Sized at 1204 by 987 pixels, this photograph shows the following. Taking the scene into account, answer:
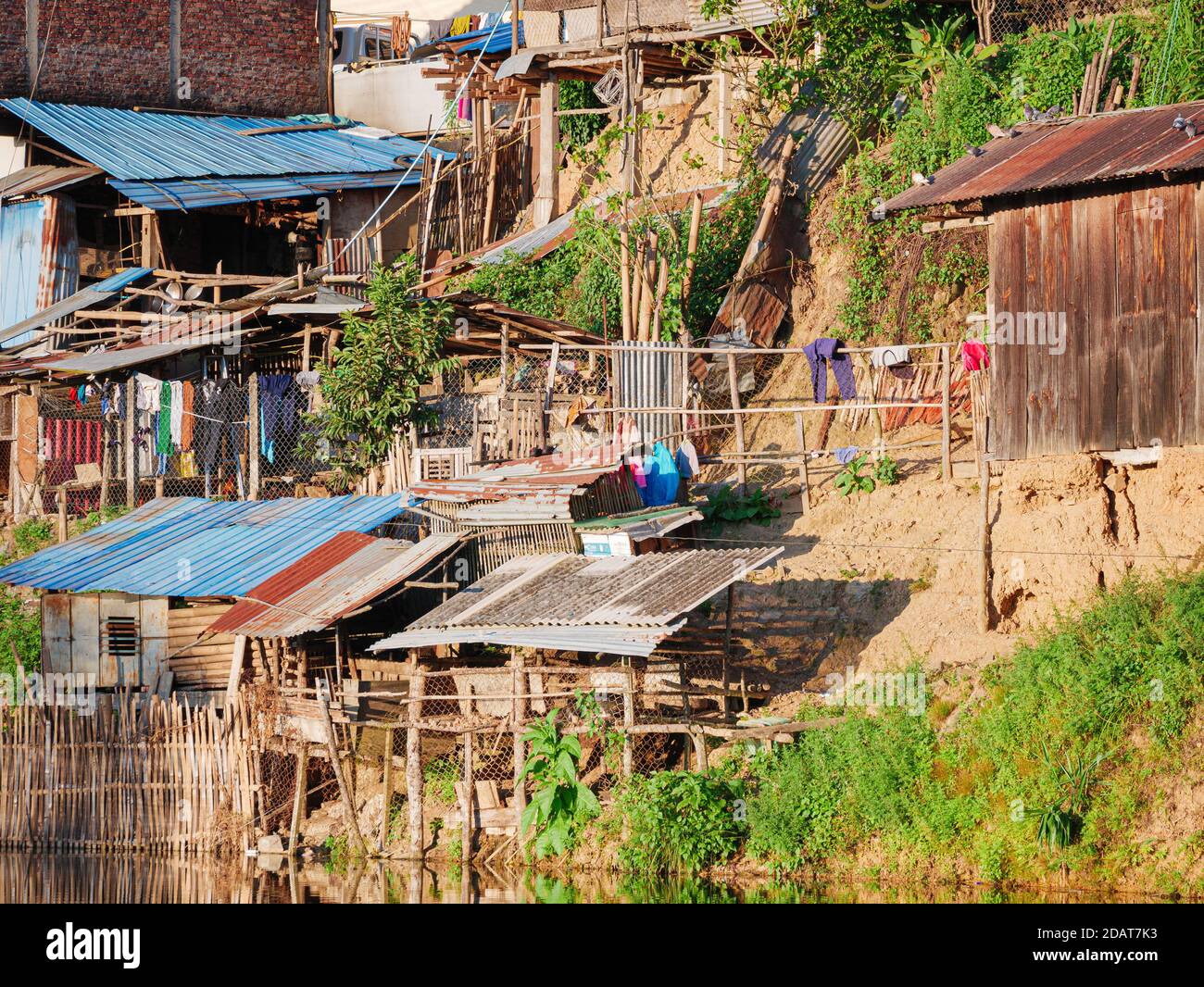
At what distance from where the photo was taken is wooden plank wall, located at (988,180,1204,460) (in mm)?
16078

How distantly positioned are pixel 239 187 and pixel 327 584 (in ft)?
37.0

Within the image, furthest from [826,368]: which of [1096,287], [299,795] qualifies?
[299,795]

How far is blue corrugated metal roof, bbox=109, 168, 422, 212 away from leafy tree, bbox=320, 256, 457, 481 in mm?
6153

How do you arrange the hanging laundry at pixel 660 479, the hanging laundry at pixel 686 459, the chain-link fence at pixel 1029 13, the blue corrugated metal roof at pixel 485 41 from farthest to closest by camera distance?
the blue corrugated metal roof at pixel 485 41
the chain-link fence at pixel 1029 13
the hanging laundry at pixel 686 459
the hanging laundry at pixel 660 479

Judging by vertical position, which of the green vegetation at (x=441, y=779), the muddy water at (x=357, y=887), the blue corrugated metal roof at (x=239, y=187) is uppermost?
the blue corrugated metal roof at (x=239, y=187)

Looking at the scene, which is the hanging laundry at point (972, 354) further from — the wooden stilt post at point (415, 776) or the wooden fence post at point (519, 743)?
the wooden stilt post at point (415, 776)

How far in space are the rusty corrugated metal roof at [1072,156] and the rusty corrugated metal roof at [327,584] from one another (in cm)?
641

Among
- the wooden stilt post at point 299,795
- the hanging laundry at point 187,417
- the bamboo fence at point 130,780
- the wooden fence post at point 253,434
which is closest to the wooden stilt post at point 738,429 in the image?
the wooden fence post at point 253,434

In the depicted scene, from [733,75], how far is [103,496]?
11.8 meters

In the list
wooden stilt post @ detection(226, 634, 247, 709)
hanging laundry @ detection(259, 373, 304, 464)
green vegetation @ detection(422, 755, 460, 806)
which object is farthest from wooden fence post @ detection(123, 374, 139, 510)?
green vegetation @ detection(422, 755, 460, 806)

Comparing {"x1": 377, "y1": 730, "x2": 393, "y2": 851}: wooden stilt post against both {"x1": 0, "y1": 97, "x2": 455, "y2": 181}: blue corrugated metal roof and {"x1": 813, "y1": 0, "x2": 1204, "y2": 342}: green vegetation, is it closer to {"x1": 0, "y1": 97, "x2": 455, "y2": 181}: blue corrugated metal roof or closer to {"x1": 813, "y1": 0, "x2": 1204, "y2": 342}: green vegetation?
{"x1": 813, "y1": 0, "x2": 1204, "y2": 342}: green vegetation

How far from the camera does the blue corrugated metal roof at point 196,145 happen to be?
92.3ft

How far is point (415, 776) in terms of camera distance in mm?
17703
